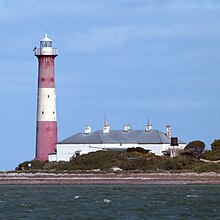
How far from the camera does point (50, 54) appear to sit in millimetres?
75125

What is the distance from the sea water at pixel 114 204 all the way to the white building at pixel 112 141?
18033 millimetres

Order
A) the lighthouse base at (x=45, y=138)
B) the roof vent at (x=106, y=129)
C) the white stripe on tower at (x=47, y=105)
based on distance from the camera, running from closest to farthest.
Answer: the lighthouse base at (x=45, y=138), the white stripe on tower at (x=47, y=105), the roof vent at (x=106, y=129)

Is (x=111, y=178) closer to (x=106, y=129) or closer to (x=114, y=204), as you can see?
(x=106, y=129)

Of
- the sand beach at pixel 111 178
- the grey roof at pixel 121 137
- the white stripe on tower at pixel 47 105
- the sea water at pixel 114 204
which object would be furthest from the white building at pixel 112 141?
the sea water at pixel 114 204

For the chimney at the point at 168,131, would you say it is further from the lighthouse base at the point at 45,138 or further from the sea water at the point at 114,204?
the sea water at the point at 114,204

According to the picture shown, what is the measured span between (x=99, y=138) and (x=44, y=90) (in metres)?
7.02

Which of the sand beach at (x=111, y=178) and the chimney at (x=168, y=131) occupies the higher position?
the chimney at (x=168, y=131)

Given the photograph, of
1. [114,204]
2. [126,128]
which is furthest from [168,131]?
[114,204]

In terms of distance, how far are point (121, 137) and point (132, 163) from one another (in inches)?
319

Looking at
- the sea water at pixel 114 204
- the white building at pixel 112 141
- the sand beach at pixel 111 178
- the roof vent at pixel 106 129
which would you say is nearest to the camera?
the sea water at pixel 114 204

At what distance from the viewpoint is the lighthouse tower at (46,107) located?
73625 millimetres

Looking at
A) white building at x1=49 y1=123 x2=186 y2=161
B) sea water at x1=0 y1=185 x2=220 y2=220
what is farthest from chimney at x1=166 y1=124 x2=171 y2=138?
sea water at x1=0 y1=185 x2=220 y2=220

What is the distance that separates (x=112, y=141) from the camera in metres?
78.6

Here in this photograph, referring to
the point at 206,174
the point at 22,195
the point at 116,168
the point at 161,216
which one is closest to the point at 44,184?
the point at 116,168
